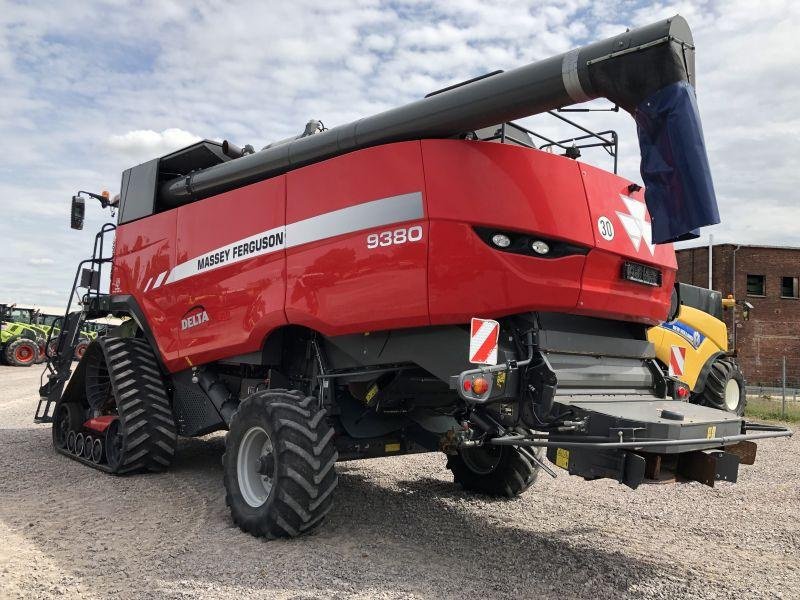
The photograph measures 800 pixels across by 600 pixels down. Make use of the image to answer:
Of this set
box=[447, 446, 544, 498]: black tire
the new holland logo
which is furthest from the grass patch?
the new holland logo

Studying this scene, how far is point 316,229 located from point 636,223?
2.47 m

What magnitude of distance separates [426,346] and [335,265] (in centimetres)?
94

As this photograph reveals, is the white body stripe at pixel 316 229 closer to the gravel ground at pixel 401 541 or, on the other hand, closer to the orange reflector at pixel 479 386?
the orange reflector at pixel 479 386

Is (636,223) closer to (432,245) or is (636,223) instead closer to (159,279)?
(432,245)

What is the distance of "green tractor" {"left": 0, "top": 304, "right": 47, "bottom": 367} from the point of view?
88.6ft

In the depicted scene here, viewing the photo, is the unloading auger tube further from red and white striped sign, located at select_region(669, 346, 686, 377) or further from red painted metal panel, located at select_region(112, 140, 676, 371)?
red and white striped sign, located at select_region(669, 346, 686, 377)

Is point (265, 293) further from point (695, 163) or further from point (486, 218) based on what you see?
point (695, 163)

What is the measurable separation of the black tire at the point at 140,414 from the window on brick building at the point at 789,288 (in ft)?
101

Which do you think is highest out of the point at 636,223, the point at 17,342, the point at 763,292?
the point at 763,292

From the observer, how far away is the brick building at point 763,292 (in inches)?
1208

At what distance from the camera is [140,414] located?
719 cm

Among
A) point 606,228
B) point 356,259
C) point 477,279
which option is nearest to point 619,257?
point 606,228

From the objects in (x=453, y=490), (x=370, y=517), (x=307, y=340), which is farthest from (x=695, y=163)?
(x=453, y=490)

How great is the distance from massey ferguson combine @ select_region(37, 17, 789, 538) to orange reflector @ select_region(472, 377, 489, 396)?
0.01 meters
